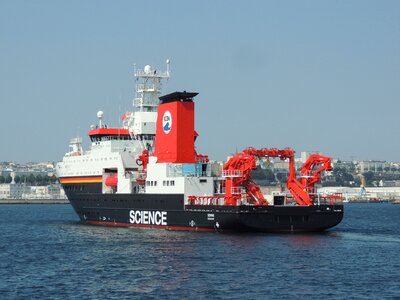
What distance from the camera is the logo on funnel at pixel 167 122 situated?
64.6m

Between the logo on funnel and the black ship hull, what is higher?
the logo on funnel

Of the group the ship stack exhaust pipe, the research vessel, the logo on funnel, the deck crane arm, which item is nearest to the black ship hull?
the research vessel

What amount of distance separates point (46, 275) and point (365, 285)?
15799 mm

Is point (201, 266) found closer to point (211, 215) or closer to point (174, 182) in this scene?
Result: point (211, 215)

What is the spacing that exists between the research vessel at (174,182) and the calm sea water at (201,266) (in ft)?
6.17

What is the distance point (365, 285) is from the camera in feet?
122

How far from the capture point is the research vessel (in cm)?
5791

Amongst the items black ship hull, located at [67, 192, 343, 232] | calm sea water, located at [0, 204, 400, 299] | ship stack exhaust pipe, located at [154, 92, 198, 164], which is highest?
ship stack exhaust pipe, located at [154, 92, 198, 164]

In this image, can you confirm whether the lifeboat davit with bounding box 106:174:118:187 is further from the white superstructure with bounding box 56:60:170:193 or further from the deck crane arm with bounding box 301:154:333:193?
the deck crane arm with bounding box 301:154:333:193

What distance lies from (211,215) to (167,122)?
402 inches

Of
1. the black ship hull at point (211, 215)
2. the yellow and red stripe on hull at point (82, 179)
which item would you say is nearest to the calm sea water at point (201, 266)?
the black ship hull at point (211, 215)

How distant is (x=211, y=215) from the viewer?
5841cm

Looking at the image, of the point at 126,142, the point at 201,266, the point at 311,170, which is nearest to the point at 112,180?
the point at 126,142

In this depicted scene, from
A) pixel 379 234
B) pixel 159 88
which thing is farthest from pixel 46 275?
pixel 159 88
